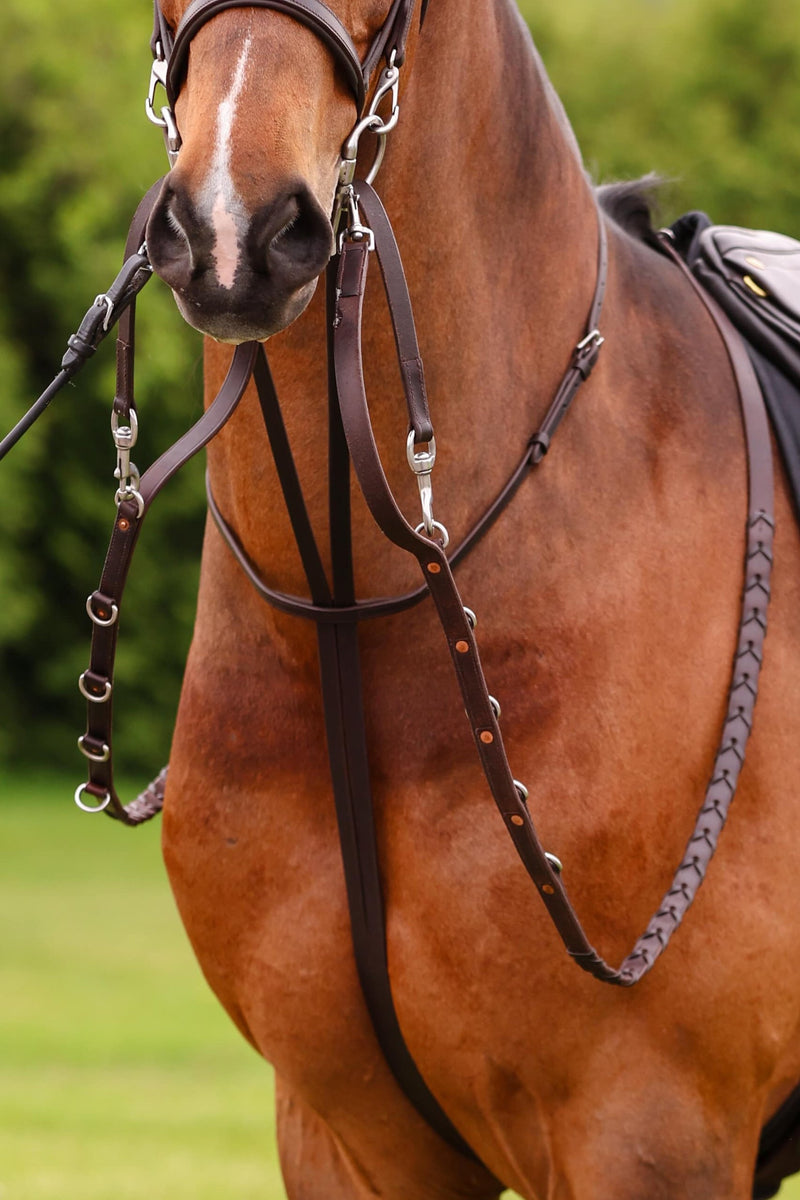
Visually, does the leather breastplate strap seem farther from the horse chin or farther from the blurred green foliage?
the blurred green foliage

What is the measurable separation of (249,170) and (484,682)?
2.32 ft

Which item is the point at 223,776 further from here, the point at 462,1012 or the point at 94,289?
the point at 94,289

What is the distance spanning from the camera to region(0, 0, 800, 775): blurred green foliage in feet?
52.1

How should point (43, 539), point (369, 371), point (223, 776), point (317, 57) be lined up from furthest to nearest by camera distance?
point (43, 539) < point (223, 776) < point (369, 371) < point (317, 57)

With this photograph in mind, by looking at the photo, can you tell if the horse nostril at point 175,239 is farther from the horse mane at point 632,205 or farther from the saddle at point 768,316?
the horse mane at point 632,205

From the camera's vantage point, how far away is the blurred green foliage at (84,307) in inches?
626

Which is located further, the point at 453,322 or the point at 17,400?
the point at 17,400

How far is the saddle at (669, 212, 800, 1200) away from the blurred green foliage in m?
11.8

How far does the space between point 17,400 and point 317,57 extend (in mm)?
14743

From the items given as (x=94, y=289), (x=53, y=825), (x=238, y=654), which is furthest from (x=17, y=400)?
(x=238, y=654)

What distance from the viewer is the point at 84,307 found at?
52.5 ft

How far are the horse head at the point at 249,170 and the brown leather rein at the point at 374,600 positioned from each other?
Answer: 0.16 metres

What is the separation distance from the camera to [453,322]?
82.1 inches

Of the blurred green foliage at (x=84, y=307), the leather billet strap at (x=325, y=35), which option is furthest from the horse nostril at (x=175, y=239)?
the blurred green foliage at (x=84, y=307)
